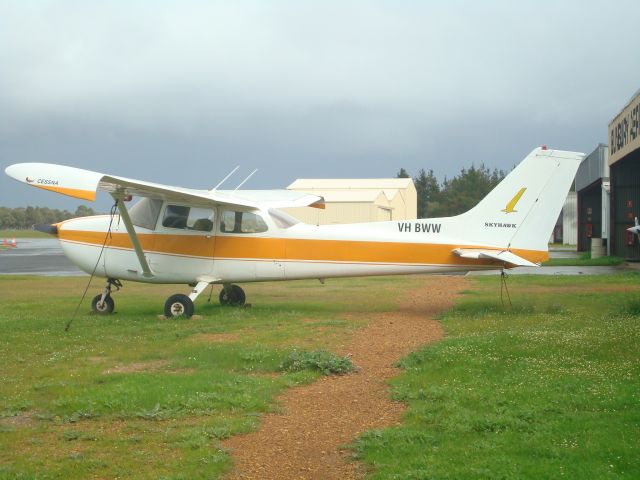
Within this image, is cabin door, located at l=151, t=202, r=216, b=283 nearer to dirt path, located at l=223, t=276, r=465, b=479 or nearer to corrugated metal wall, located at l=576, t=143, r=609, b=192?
dirt path, located at l=223, t=276, r=465, b=479

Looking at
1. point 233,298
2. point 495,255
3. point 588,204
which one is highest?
point 588,204

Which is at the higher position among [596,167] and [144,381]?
[596,167]

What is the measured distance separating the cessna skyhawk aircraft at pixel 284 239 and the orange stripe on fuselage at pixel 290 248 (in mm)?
20

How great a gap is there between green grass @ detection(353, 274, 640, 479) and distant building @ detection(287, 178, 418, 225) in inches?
1585

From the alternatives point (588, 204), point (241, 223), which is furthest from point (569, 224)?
point (241, 223)

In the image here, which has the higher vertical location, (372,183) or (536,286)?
(372,183)

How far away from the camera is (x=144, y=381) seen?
25.2ft

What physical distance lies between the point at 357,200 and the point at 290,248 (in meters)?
42.1

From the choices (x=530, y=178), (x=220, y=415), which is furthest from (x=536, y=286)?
(x=220, y=415)

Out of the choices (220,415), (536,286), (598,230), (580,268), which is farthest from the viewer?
(598,230)

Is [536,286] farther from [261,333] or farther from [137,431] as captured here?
[137,431]

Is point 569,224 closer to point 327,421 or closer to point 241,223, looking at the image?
point 241,223

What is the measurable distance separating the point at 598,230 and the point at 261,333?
40.0 metres

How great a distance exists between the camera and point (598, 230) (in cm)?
4609
